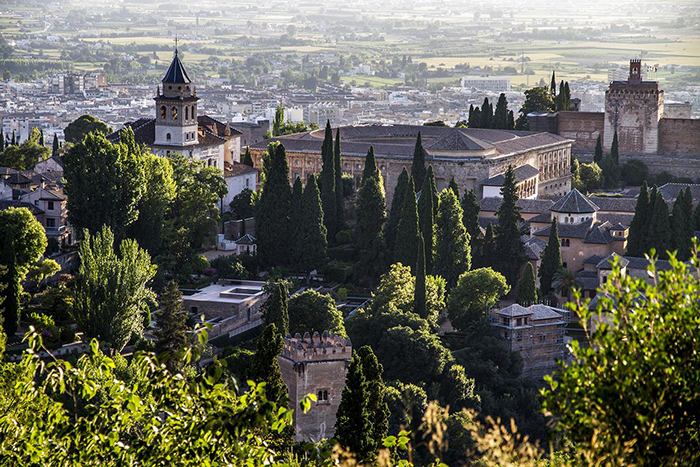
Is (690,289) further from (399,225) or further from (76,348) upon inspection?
(399,225)

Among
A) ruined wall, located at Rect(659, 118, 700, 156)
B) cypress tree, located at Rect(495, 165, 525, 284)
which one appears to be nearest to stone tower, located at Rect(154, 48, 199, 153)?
cypress tree, located at Rect(495, 165, 525, 284)

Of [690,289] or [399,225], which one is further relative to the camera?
[399,225]

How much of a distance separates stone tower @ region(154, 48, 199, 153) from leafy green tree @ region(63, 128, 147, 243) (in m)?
9.06

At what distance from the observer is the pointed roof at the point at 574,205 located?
45.0m

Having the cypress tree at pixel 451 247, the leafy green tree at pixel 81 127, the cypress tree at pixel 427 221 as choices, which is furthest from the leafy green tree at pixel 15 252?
the leafy green tree at pixel 81 127

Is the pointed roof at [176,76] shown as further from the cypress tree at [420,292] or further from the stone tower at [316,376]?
the stone tower at [316,376]

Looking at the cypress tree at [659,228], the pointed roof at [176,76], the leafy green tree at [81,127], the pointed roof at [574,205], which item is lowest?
the cypress tree at [659,228]

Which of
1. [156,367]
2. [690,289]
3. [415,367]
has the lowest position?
[415,367]

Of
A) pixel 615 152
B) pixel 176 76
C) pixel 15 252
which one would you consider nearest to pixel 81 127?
pixel 176 76

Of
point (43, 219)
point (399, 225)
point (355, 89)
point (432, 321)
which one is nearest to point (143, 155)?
point (43, 219)

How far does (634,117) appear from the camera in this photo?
68250 mm

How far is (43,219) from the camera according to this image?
40969mm

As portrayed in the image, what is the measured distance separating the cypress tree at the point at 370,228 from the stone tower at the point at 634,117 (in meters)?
26.5

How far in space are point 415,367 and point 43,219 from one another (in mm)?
12929
